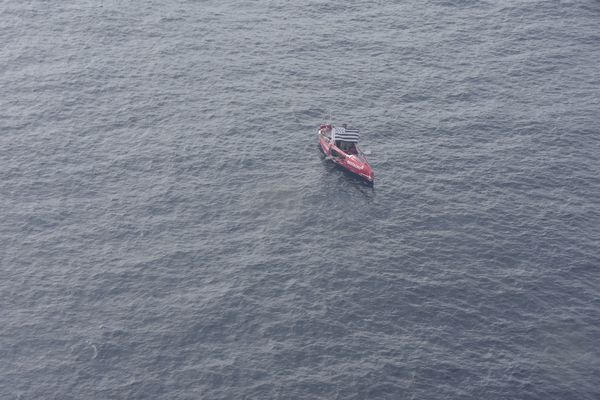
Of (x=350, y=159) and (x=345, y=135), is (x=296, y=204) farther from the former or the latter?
(x=345, y=135)

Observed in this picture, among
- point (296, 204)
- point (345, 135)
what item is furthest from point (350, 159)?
point (296, 204)

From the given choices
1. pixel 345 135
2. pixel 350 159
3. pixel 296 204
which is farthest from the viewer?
pixel 345 135

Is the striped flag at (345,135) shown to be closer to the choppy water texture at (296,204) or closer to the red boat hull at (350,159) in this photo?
the red boat hull at (350,159)

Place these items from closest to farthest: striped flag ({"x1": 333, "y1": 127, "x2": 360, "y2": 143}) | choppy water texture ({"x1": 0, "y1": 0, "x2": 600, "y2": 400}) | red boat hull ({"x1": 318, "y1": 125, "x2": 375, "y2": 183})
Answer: choppy water texture ({"x1": 0, "y1": 0, "x2": 600, "y2": 400})
red boat hull ({"x1": 318, "y1": 125, "x2": 375, "y2": 183})
striped flag ({"x1": 333, "y1": 127, "x2": 360, "y2": 143})

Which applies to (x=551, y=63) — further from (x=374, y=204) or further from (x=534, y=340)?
(x=534, y=340)

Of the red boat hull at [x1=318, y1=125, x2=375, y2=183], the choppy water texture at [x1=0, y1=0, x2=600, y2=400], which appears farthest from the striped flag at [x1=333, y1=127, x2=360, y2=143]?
the choppy water texture at [x1=0, y1=0, x2=600, y2=400]

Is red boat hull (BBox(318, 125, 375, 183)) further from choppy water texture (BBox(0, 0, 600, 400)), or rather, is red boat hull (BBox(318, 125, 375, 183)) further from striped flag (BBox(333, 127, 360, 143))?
choppy water texture (BBox(0, 0, 600, 400))
